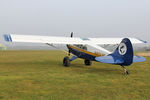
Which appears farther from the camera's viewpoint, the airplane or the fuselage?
A: the fuselage

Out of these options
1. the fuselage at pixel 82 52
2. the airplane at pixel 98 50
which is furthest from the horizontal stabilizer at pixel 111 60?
the fuselage at pixel 82 52

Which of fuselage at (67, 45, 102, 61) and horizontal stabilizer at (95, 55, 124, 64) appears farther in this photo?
fuselage at (67, 45, 102, 61)

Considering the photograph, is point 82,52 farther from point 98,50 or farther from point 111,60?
point 111,60

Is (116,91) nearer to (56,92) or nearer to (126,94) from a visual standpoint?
(126,94)

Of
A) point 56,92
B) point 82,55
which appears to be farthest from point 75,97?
point 82,55

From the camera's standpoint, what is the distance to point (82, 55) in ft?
42.1

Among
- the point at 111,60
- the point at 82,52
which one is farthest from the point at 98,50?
the point at 111,60

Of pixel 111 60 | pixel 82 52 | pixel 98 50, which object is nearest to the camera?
pixel 111 60

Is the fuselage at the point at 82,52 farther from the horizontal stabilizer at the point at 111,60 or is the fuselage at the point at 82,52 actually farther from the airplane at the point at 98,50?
the horizontal stabilizer at the point at 111,60

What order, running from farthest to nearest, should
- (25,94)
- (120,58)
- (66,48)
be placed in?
(66,48), (120,58), (25,94)

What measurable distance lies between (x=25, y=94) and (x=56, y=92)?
3.36ft

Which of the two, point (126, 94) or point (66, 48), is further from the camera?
point (66, 48)

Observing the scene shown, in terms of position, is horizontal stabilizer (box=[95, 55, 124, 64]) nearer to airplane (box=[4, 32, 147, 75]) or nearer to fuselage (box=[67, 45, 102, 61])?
airplane (box=[4, 32, 147, 75])

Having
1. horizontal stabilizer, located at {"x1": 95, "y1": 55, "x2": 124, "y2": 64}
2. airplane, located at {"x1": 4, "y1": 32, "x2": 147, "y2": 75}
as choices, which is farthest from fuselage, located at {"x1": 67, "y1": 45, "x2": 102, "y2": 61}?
horizontal stabilizer, located at {"x1": 95, "y1": 55, "x2": 124, "y2": 64}
